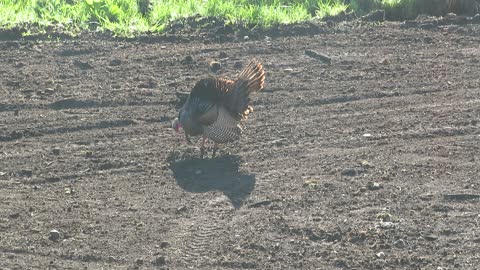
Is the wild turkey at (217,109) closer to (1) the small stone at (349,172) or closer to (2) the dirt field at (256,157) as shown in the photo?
(2) the dirt field at (256,157)

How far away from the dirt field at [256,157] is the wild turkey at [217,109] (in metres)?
0.24

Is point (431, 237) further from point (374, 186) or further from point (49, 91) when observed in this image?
point (49, 91)

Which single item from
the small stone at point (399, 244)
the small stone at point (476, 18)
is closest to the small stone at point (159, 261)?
the small stone at point (399, 244)

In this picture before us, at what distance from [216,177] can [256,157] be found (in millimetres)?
523

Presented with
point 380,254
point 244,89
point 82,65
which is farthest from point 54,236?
point 82,65

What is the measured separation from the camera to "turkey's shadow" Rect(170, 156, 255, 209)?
386 inches

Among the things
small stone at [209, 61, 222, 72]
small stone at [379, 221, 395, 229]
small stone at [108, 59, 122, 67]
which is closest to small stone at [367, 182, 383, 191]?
small stone at [379, 221, 395, 229]

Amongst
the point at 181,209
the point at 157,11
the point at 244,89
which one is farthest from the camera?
the point at 157,11

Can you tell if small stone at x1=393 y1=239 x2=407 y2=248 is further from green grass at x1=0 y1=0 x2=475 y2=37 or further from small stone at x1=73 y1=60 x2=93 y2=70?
green grass at x1=0 y1=0 x2=475 y2=37

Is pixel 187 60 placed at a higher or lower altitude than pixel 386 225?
higher

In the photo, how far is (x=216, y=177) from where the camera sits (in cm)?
1023

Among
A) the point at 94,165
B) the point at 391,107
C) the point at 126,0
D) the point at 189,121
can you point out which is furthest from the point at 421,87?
the point at 126,0

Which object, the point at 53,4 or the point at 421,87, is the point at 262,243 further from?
the point at 53,4

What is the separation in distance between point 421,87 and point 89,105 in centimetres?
371
